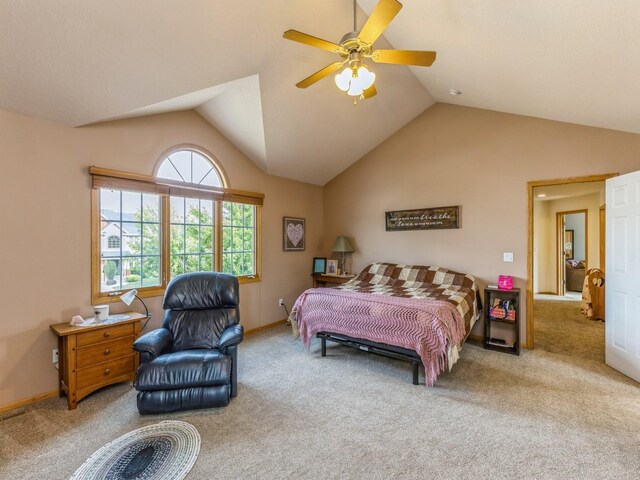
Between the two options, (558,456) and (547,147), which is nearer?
(558,456)

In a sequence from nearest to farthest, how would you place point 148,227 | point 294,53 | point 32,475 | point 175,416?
point 32,475, point 175,416, point 294,53, point 148,227

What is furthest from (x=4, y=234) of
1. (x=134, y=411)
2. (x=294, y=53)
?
(x=294, y=53)

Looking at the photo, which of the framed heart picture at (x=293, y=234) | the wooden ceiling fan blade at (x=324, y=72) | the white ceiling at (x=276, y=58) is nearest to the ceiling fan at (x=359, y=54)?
the wooden ceiling fan blade at (x=324, y=72)

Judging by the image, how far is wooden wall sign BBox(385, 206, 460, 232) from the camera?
4.37 meters

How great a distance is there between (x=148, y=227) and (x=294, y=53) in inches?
97.9

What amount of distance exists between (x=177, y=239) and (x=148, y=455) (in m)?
2.37

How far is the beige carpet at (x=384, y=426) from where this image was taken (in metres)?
1.82

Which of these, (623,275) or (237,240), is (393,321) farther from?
A: (237,240)

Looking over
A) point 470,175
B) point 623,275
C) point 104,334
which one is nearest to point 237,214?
point 104,334

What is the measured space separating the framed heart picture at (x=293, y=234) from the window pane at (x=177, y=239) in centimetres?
171

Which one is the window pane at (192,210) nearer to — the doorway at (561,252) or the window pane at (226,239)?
the window pane at (226,239)

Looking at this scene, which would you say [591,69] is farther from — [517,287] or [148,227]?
[148,227]

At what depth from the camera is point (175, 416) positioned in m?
2.34

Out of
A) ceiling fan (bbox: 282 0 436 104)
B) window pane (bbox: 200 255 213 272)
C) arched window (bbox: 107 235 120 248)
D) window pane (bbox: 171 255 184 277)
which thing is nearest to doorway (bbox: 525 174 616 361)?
ceiling fan (bbox: 282 0 436 104)
